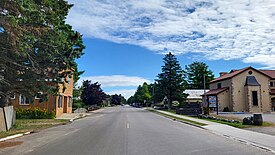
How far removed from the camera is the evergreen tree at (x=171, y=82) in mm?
56594

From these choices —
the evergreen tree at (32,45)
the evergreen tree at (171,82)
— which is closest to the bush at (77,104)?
the evergreen tree at (171,82)

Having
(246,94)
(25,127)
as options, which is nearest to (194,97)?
(246,94)

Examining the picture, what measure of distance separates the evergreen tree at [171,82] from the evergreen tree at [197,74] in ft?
99.0

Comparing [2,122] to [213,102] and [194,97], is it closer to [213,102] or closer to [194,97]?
[213,102]

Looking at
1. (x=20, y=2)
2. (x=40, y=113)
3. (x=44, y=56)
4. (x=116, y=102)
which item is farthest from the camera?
(x=116, y=102)

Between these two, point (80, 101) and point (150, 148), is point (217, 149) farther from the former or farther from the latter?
point (80, 101)

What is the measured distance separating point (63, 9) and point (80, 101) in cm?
4265

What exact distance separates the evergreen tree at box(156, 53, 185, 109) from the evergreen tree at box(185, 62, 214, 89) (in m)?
30.2

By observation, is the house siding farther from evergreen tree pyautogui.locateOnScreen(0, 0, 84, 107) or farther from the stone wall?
the stone wall

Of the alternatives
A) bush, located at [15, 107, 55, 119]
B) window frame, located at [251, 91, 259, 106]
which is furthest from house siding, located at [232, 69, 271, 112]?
bush, located at [15, 107, 55, 119]

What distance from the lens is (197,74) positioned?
300ft

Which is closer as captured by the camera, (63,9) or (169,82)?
(63,9)

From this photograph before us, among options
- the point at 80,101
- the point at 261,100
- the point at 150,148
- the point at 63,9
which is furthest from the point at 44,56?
the point at 80,101

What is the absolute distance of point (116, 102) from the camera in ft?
539
